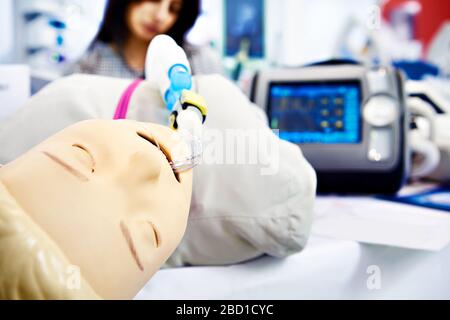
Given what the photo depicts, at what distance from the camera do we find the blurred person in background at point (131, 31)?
61 centimetres

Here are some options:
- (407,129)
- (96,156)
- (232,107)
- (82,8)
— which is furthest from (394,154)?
(82,8)

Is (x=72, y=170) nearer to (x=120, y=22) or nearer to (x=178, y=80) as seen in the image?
(x=178, y=80)

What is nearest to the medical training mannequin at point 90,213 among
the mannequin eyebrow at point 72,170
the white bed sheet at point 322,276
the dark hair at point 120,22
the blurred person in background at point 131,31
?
the mannequin eyebrow at point 72,170

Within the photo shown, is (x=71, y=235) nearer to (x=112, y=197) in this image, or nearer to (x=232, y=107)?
(x=112, y=197)

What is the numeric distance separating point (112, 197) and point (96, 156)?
29mm

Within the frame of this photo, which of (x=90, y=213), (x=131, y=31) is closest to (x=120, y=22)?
(x=131, y=31)

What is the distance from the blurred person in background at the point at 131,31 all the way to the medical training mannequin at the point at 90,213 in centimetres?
34

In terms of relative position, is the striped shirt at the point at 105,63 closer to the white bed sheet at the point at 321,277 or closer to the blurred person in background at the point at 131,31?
the blurred person in background at the point at 131,31

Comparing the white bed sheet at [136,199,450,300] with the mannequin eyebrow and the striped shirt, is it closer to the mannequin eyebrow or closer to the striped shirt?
the mannequin eyebrow

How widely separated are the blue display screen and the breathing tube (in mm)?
303

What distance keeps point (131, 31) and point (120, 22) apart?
71mm

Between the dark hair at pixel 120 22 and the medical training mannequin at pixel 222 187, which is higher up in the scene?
the dark hair at pixel 120 22

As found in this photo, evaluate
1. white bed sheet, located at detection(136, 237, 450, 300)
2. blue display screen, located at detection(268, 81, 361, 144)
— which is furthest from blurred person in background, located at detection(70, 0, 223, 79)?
white bed sheet, located at detection(136, 237, 450, 300)

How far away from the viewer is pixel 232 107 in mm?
377
